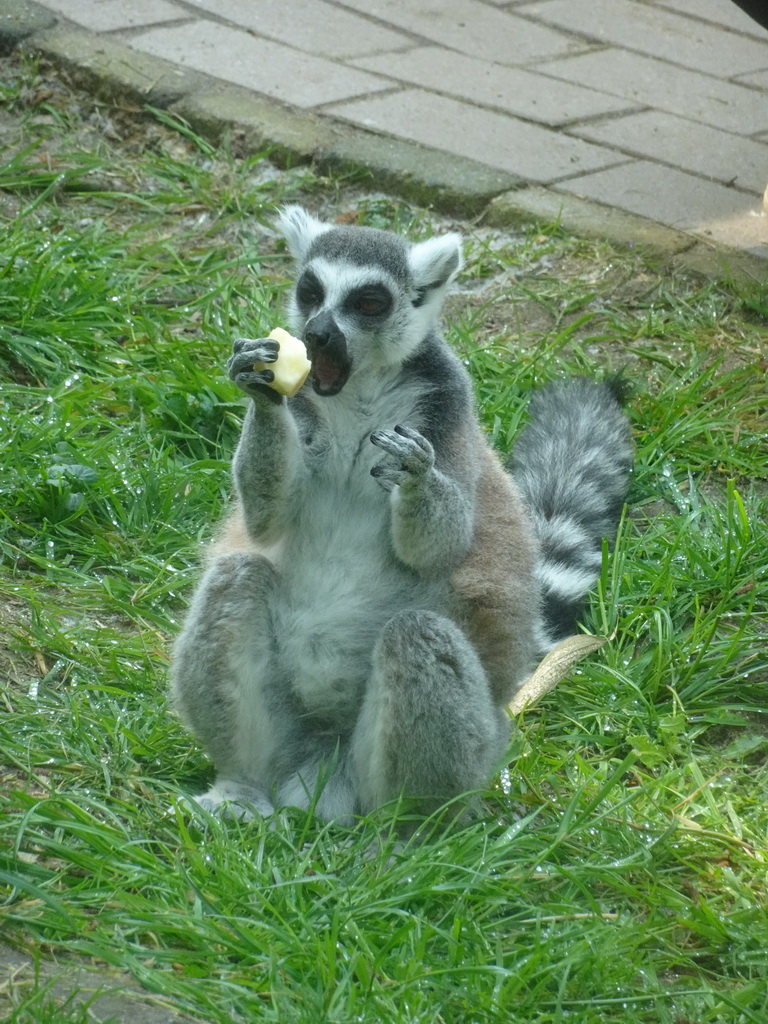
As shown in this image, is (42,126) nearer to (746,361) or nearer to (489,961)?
(746,361)

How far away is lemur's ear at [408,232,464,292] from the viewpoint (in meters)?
3.63

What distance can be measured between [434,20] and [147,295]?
3.29 meters

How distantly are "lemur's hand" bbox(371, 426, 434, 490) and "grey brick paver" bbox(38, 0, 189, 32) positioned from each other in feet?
16.5

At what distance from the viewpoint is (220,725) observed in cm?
333

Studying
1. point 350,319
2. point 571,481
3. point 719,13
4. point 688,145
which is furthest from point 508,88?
point 350,319

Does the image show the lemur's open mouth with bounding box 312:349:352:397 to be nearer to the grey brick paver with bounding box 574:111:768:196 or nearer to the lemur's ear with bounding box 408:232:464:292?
the lemur's ear with bounding box 408:232:464:292

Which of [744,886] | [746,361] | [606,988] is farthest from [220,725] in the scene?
[746,361]

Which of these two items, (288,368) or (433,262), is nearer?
(288,368)

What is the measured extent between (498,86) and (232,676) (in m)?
4.88

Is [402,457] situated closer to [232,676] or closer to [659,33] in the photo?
[232,676]

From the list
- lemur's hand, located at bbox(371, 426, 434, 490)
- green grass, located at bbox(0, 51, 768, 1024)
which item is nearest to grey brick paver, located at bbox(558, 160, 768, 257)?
green grass, located at bbox(0, 51, 768, 1024)

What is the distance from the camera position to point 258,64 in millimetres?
7141

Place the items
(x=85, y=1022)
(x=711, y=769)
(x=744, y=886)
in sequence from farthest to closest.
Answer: (x=711, y=769)
(x=744, y=886)
(x=85, y=1022)

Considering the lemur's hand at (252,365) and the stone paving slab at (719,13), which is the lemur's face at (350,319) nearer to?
the lemur's hand at (252,365)
